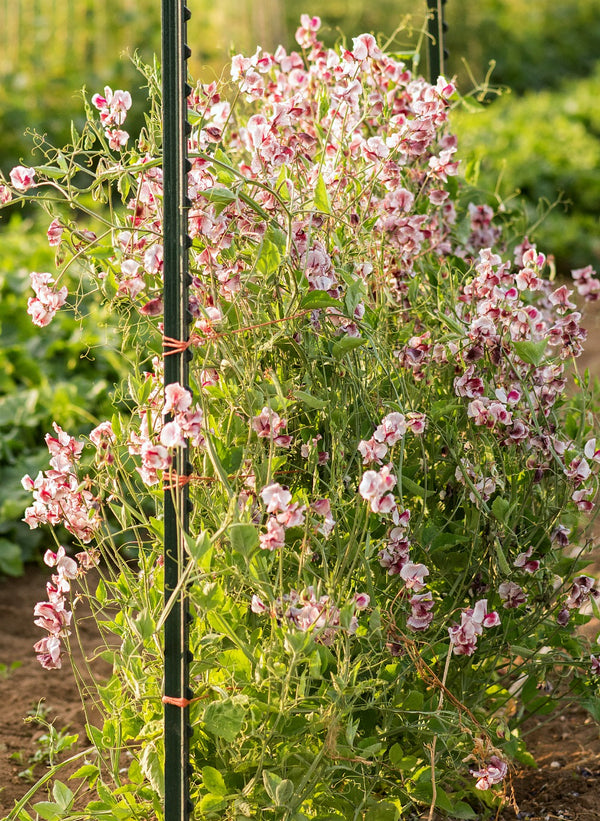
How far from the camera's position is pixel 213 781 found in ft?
5.39

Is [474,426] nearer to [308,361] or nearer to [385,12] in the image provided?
[308,361]

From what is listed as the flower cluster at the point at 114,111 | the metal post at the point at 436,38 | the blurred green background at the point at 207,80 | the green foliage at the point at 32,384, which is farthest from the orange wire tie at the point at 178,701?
the green foliage at the point at 32,384

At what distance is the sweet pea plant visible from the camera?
1610 mm

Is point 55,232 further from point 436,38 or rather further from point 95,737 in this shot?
point 436,38

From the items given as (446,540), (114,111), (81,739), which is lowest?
(81,739)

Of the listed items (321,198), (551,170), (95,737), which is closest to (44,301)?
(321,198)

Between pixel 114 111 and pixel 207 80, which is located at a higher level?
pixel 114 111

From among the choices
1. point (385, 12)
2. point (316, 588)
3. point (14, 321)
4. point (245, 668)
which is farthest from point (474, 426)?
point (385, 12)

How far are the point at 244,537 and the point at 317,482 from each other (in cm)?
36

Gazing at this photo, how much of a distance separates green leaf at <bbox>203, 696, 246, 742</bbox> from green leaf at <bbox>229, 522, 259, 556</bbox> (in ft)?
0.91

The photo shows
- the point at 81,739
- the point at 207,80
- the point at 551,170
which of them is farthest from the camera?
the point at 207,80

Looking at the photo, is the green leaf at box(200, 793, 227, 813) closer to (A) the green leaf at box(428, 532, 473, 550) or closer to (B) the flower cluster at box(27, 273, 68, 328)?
(A) the green leaf at box(428, 532, 473, 550)

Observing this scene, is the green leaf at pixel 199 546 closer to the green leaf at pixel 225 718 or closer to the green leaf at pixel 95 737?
the green leaf at pixel 225 718

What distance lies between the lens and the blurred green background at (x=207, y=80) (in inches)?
155
